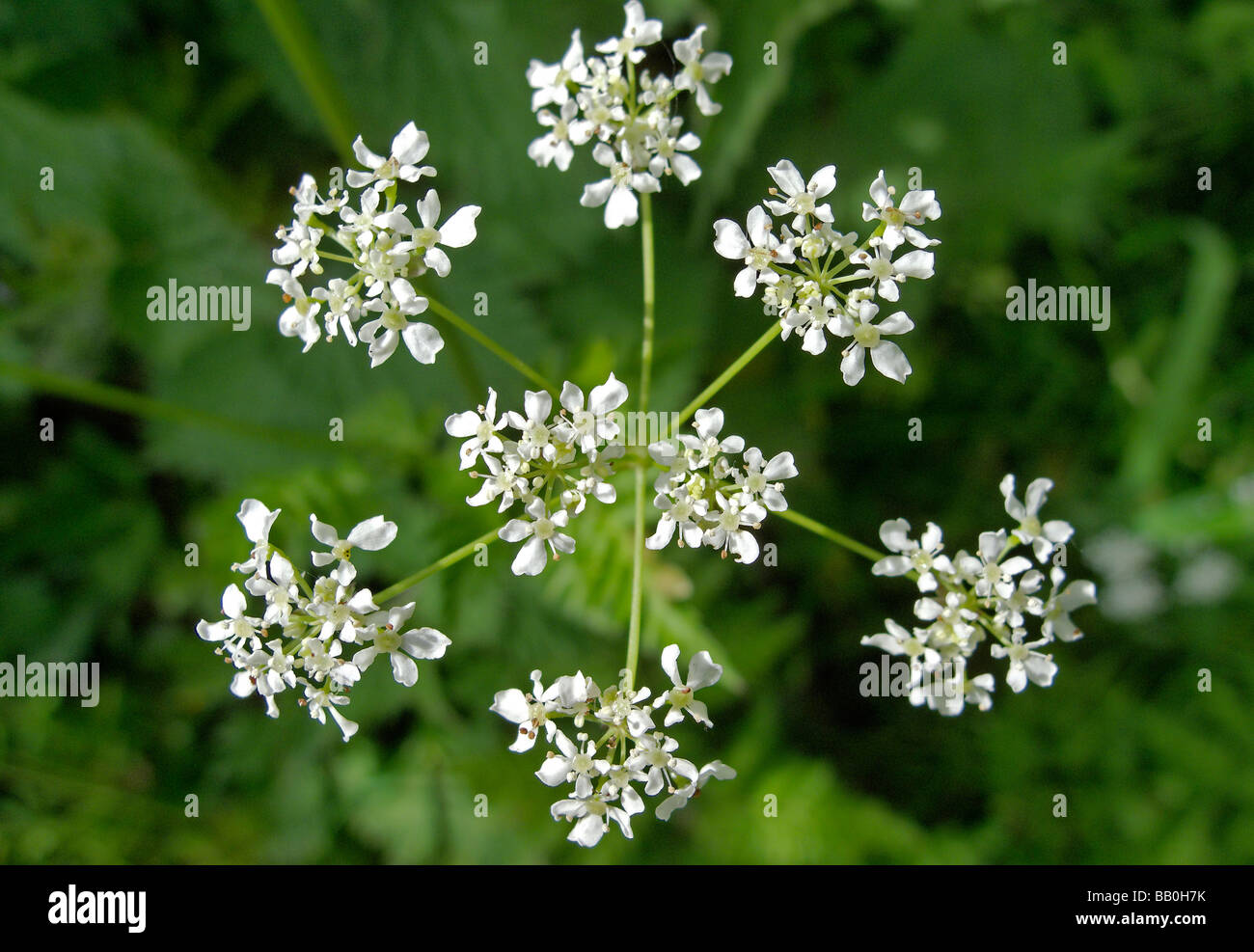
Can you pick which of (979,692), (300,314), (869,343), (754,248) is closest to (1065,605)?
(979,692)

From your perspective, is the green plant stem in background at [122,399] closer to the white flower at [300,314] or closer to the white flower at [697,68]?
the white flower at [300,314]

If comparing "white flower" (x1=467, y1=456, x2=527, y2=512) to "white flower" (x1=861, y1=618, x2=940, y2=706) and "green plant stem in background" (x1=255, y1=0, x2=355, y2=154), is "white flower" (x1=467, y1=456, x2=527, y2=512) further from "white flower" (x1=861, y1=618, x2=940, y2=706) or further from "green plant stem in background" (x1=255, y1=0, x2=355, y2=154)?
"green plant stem in background" (x1=255, y1=0, x2=355, y2=154)

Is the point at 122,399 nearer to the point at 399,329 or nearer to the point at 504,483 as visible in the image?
the point at 399,329

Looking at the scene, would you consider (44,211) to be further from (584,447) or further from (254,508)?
(584,447)

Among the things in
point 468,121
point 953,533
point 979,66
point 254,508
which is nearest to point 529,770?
point 254,508

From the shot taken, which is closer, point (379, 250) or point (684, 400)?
point (379, 250)

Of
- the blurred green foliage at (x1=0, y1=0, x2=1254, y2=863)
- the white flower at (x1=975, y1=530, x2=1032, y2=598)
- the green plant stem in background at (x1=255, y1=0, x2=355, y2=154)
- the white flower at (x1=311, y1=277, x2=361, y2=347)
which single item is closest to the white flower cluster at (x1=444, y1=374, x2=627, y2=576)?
the white flower at (x1=311, y1=277, x2=361, y2=347)
